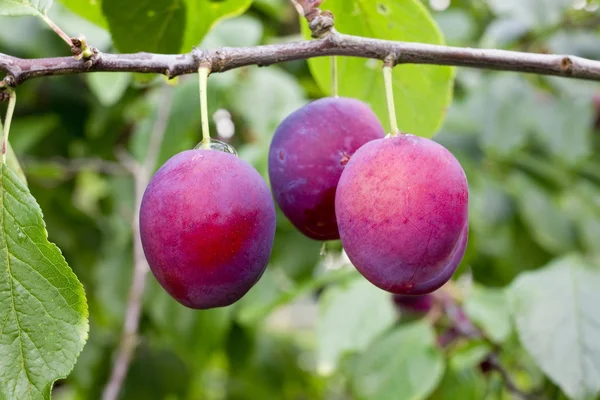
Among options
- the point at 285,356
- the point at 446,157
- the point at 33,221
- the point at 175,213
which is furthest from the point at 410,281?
the point at 285,356

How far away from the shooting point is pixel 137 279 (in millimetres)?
1361

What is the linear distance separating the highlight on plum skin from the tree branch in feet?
0.37

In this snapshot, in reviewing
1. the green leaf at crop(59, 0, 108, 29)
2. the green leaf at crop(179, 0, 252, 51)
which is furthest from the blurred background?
the green leaf at crop(179, 0, 252, 51)

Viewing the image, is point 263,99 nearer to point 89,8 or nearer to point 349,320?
point 349,320

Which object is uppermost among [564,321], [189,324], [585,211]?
[564,321]

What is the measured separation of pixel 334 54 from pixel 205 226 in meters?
0.28

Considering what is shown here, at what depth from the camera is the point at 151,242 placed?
75cm

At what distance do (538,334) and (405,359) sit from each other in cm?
44

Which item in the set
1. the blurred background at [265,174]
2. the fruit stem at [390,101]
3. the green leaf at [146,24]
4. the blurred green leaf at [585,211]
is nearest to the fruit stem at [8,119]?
the green leaf at [146,24]

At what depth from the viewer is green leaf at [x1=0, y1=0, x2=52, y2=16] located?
33.6 inches

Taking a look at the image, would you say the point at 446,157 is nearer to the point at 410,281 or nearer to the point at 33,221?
the point at 410,281

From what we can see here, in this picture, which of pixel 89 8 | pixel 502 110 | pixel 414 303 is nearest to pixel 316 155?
pixel 89 8

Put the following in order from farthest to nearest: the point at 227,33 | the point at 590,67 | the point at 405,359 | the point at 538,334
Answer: the point at 227,33, the point at 405,359, the point at 538,334, the point at 590,67

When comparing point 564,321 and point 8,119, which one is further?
point 564,321
